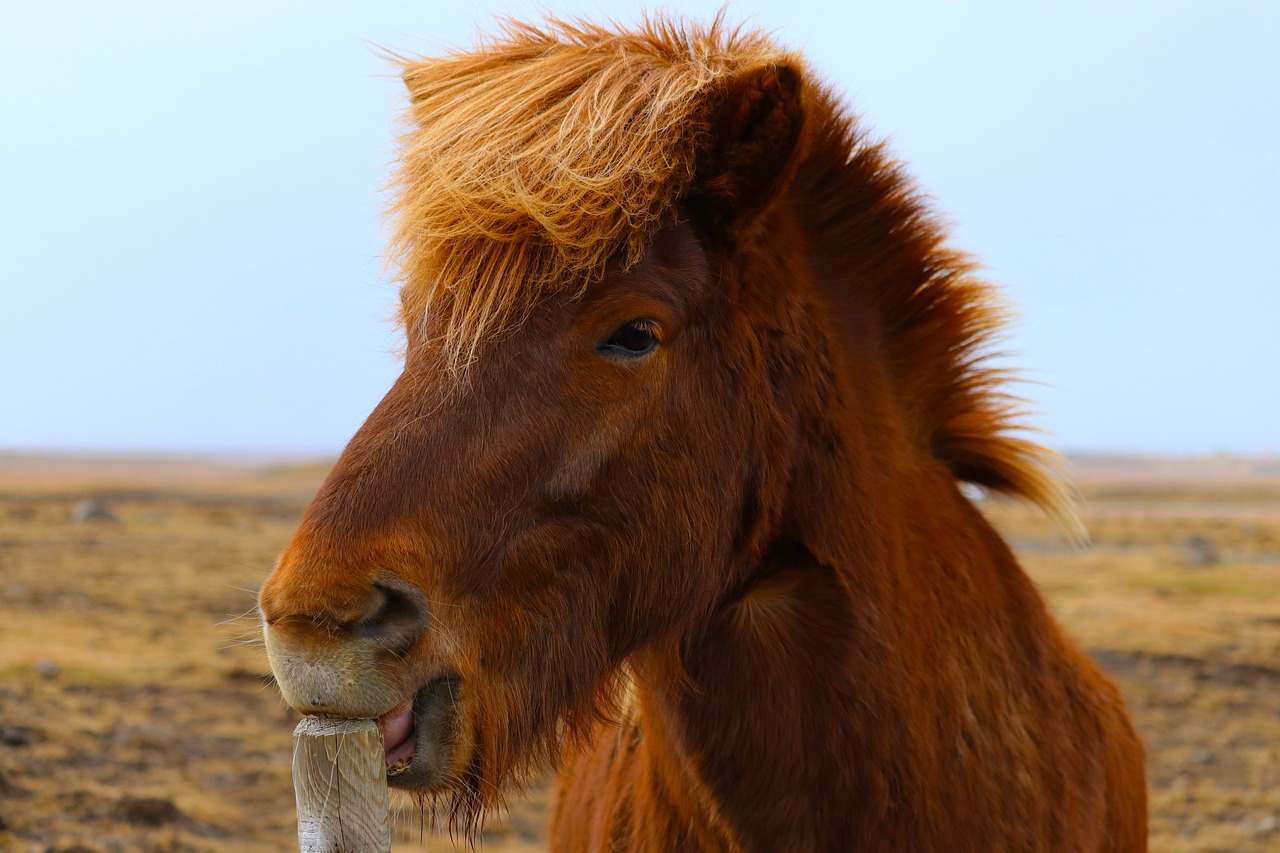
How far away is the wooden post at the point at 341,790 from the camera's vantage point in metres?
1.66

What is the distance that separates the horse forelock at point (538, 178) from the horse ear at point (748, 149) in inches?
1.8

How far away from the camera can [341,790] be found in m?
1.67

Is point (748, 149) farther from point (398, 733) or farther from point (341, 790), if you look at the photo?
point (341, 790)

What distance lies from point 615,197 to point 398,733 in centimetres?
106

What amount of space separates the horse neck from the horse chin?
0.53m

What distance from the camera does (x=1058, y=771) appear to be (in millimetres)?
2459

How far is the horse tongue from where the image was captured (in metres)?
1.82

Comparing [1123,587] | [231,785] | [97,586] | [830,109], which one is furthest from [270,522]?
[830,109]

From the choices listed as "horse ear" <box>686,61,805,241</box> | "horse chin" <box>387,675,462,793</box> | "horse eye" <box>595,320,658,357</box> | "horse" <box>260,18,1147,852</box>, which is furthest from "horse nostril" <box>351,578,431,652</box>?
"horse ear" <box>686,61,805,241</box>

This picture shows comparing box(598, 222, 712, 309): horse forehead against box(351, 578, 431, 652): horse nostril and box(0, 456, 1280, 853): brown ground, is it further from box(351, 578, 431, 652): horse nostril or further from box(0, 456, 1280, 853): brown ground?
box(0, 456, 1280, 853): brown ground

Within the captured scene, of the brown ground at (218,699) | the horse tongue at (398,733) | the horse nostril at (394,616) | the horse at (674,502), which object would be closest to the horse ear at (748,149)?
the horse at (674,502)

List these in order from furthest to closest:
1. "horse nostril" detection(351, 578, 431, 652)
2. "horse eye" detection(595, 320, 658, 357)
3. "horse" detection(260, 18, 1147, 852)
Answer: "horse eye" detection(595, 320, 658, 357)
"horse" detection(260, 18, 1147, 852)
"horse nostril" detection(351, 578, 431, 652)

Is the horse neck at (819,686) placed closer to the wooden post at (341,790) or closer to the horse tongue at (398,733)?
the horse tongue at (398,733)

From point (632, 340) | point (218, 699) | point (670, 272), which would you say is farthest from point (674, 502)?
point (218, 699)
